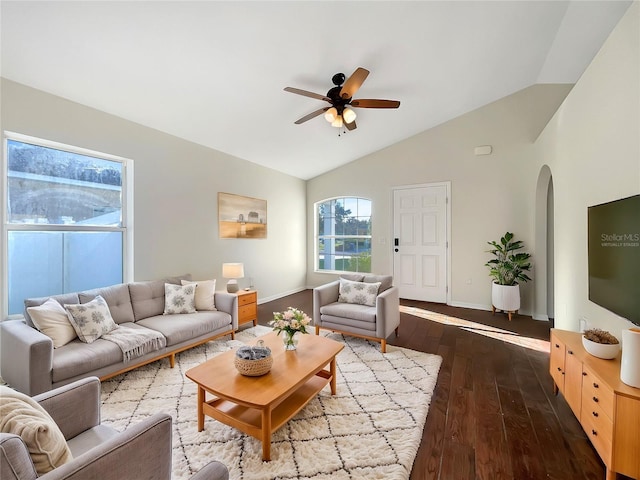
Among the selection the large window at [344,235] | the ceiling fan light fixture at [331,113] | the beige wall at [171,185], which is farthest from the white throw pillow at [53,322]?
the large window at [344,235]

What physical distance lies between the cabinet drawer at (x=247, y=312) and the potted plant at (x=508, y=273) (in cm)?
365

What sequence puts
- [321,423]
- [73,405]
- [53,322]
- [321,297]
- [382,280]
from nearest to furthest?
[73,405] < [321,423] < [53,322] < [321,297] < [382,280]

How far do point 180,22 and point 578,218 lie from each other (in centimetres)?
381

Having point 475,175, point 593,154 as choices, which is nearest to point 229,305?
point 593,154

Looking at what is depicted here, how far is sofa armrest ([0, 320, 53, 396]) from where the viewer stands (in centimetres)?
196

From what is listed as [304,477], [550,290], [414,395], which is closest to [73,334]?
[304,477]

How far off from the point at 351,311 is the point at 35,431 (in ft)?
9.00

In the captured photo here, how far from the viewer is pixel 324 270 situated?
6.59 m

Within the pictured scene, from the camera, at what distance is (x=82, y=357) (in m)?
2.18

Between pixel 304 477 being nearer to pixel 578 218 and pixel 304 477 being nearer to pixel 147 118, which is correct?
pixel 578 218

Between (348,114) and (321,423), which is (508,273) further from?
→ (321,423)

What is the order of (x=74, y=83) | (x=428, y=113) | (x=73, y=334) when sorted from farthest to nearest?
1. (x=428, y=113)
2. (x=74, y=83)
3. (x=73, y=334)

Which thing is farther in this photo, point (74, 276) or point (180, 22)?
point (74, 276)

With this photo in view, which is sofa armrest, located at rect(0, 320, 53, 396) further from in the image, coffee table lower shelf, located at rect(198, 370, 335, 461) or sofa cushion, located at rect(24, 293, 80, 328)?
coffee table lower shelf, located at rect(198, 370, 335, 461)
